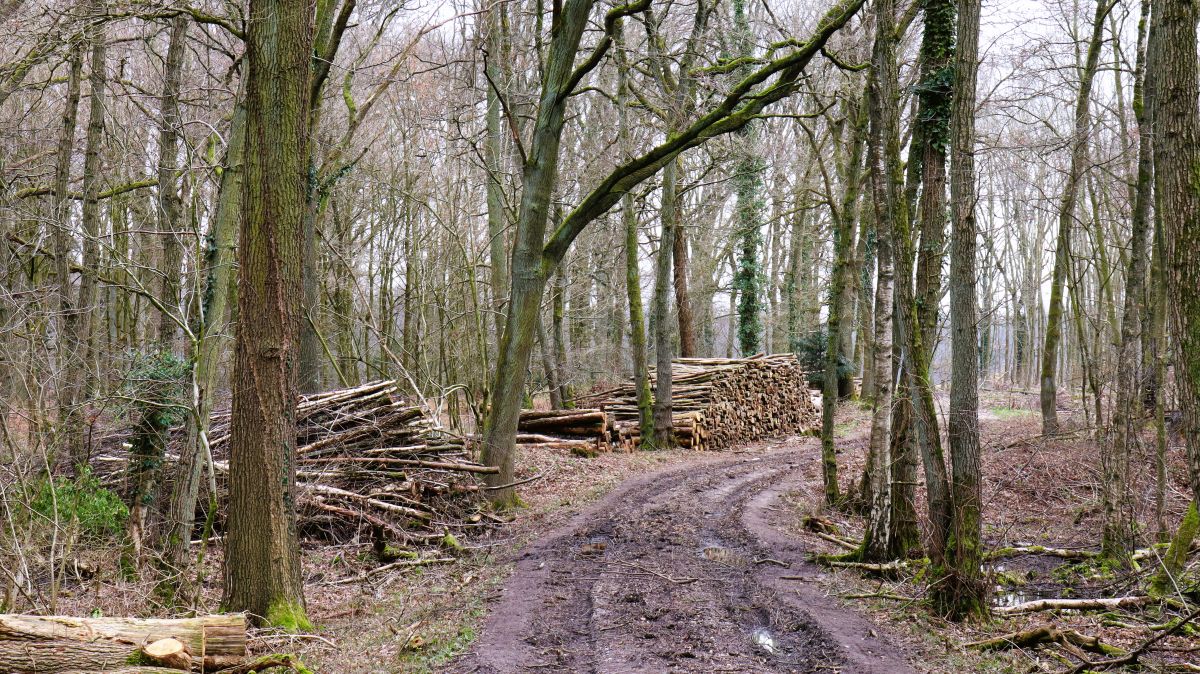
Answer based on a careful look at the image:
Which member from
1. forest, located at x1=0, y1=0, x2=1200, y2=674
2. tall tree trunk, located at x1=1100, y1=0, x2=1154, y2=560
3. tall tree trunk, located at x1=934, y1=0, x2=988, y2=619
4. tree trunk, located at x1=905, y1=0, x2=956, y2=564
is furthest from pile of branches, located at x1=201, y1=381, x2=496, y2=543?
tall tree trunk, located at x1=1100, y1=0, x2=1154, y2=560

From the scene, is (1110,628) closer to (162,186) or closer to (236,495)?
(236,495)

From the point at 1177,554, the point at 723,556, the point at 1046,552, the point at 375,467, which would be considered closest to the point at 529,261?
the point at 375,467

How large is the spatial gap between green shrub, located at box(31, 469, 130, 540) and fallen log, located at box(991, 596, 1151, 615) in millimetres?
8441

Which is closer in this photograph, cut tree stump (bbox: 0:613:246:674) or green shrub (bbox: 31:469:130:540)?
cut tree stump (bbox: 0:613:246:674)

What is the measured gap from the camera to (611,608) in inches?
262

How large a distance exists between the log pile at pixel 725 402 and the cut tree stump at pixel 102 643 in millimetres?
13004

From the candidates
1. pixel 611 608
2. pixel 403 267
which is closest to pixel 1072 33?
pixel 611 608

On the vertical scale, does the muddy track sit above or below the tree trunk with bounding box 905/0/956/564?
below

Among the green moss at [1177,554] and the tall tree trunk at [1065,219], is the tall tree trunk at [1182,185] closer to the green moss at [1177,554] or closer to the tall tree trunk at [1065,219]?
the green moss at [1177,554]

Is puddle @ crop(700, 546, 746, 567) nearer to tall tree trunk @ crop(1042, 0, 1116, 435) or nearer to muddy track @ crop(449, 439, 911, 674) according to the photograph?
muddy track @ crop(449, 439, 911, 674)

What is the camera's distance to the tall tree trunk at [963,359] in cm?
612

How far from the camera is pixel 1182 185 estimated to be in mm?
4965

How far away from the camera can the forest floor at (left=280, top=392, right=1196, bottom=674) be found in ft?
17.9

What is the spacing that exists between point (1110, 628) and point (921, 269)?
3.25 metres
